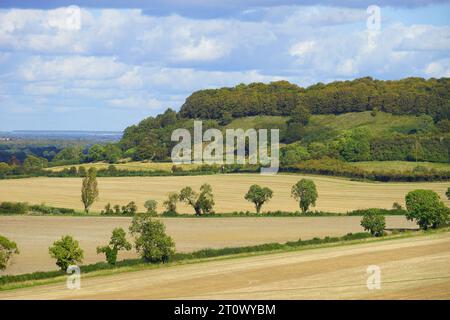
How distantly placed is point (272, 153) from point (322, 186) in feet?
129

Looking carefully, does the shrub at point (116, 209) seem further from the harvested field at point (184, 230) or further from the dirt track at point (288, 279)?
the dirt track at point (288, 279)

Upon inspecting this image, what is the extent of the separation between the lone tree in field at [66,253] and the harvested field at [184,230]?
2.55 meters

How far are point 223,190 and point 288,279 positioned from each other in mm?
68102

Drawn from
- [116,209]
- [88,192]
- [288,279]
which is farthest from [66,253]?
[88,192]

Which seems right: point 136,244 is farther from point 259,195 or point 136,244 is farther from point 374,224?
point 259,195

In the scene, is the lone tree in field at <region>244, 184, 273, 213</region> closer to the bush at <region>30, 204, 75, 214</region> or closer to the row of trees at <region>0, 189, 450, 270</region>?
the bush at <region>30, 204, 75, 214</region>

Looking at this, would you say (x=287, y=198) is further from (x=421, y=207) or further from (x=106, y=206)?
(x=421, y=207)

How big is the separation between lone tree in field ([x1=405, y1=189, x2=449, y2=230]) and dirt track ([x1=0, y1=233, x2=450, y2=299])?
1488 centimetres

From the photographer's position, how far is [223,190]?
123312 mm

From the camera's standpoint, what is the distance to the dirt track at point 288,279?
163ft

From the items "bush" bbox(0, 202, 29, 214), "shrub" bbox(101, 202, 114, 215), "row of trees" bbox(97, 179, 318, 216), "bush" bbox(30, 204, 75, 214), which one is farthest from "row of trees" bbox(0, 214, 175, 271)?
"bush" bbox(30, 204, 75, 214)

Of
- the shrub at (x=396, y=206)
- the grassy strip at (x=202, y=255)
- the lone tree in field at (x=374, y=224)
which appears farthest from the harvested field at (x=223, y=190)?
the grassy strip at (x=202, y=255)

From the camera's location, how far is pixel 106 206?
101188mm
